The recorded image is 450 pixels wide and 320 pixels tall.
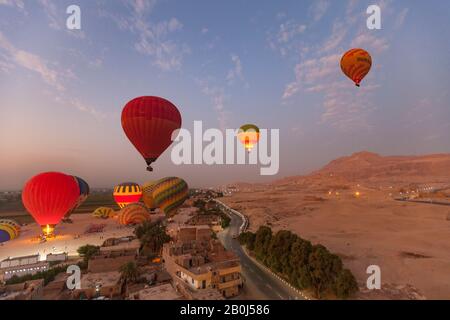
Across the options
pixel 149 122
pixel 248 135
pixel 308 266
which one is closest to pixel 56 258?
pixel 149 122

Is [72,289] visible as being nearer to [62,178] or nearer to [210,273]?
[210,273]

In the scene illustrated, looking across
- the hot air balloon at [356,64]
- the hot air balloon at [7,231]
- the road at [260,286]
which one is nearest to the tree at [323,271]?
the road at [260,286]

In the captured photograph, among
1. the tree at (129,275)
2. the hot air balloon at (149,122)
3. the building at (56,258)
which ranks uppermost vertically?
the hot air balloon at (149,122)

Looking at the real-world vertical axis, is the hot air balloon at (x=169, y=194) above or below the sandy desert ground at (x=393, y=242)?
above

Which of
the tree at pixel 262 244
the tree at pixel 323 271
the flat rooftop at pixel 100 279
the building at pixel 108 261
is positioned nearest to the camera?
the tree at pixel 323 271

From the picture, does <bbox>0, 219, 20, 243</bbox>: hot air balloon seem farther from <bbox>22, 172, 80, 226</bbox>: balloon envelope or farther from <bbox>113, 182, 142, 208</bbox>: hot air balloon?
<bbox>113, 182, 142, 208</bbox>: hot air balloon

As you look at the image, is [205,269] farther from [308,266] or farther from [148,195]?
[148,195]

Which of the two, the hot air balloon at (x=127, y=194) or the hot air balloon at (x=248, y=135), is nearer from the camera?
the hot air balloon at (x=248, y=135)

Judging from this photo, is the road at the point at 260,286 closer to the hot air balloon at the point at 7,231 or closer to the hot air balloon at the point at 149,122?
the hot air balloon at the point at 149,122
